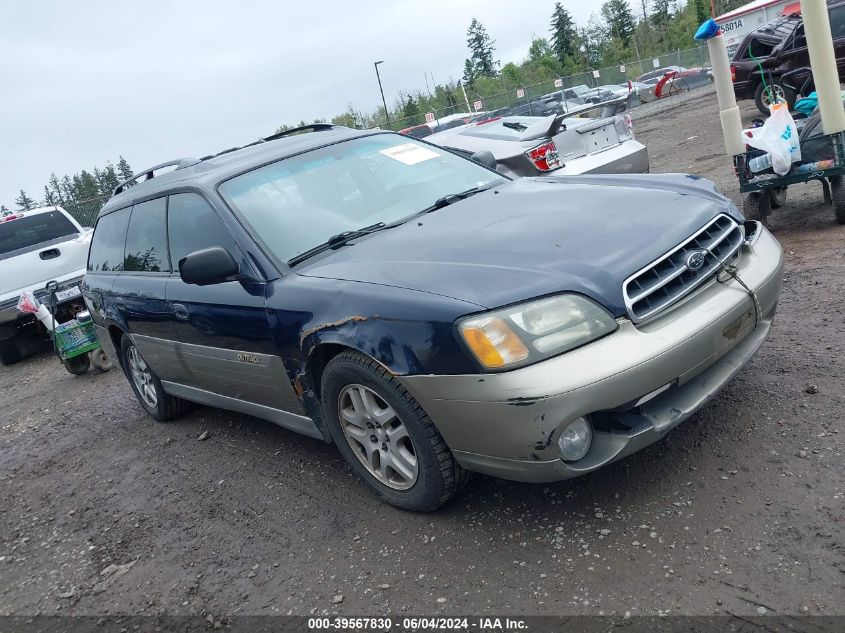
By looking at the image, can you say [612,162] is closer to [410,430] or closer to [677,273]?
[677,273]

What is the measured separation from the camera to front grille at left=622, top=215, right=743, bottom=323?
2672 millimetres

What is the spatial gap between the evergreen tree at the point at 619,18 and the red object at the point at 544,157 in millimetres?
78192

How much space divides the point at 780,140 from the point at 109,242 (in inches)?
203

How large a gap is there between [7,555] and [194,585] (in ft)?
4.99

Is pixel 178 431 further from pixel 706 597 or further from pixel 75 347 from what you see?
pixel 706 597

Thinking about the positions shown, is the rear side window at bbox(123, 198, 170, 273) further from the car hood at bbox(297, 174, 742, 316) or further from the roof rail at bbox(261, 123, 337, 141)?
the car hood at bbox(297, 174, 742, 316)

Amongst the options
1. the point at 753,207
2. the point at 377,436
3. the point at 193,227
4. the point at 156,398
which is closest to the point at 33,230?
the point at 156,398

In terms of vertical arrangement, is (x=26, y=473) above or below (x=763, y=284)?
below

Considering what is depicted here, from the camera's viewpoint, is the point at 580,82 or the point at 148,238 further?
the point at 580,82

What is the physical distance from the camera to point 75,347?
7.77m

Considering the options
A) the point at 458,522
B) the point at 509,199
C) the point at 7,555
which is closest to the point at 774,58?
the point at 509,199

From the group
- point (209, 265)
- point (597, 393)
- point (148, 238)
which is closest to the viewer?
point (597, 393)

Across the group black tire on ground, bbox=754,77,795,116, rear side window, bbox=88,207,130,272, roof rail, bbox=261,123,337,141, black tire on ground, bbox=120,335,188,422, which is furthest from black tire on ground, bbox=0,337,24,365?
black tire on ground, bbox=754,77,795,116

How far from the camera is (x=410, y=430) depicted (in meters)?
2.89
